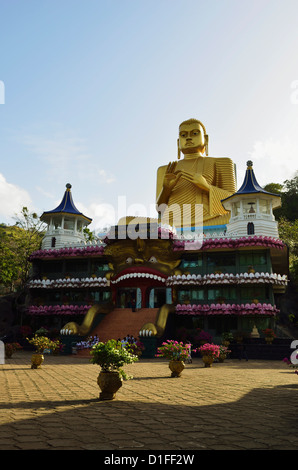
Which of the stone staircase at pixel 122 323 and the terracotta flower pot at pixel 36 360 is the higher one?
the stone staircase at pixel 122 323

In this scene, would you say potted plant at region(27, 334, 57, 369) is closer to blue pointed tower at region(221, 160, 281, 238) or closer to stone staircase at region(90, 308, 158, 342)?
stone staircase at region(90, 308, 158, 342)

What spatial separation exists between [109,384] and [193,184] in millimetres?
30906

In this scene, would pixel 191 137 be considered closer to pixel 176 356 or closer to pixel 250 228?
pixel 250 228

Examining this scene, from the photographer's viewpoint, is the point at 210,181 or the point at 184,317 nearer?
the point at 184,317

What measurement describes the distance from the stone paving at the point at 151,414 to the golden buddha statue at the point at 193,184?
79.8 feet

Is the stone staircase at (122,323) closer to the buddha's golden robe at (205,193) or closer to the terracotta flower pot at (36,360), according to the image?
the terracotta flower pot at (36,360)

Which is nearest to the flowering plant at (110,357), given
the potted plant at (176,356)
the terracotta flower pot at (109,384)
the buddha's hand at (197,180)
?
the terracotta flower pot at (109,384)

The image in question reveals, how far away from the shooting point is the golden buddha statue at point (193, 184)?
127ft

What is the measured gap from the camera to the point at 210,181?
134 feet

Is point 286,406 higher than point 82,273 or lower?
lower

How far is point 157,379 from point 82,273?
69.4ft

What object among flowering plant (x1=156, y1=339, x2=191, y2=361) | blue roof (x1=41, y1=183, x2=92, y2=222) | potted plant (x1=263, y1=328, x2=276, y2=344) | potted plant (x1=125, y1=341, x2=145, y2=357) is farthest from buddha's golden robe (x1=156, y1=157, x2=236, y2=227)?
flowering plant (x1=156, y1=339, x2=191, y2=361)

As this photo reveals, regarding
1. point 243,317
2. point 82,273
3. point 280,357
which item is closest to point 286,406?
point 280,357
